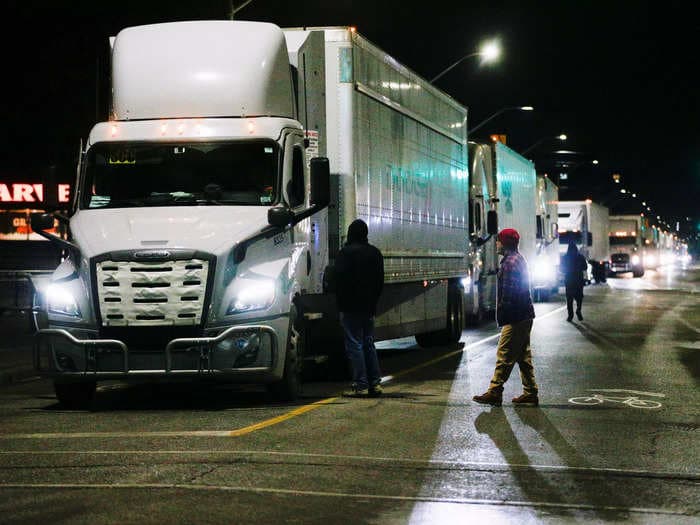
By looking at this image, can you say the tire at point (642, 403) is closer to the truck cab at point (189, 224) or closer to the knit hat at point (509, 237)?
the knit hat at point (509, 237)

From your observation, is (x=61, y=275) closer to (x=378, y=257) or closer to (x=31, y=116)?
(x=378, y=257)

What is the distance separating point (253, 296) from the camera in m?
11.4

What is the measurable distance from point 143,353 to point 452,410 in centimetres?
292

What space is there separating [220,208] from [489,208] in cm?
1589

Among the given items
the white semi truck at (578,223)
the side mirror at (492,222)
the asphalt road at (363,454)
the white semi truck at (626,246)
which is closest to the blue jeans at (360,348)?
the asphalt road at (363,454)

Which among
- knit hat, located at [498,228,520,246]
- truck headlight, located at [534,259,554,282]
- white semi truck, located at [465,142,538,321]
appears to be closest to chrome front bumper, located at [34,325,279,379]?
knit hat, located at [498,228,520,246]

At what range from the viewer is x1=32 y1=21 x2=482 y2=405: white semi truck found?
441 inches

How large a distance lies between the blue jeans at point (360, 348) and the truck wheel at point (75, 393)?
2598 millimetres

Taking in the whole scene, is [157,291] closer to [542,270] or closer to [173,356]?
[173,356]

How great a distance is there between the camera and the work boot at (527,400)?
477 inches

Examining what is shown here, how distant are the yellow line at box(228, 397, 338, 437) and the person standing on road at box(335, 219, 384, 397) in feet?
1.41

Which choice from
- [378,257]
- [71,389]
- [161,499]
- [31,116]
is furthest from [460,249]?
[31,116]

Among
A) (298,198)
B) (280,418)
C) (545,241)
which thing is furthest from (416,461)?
(545,241)

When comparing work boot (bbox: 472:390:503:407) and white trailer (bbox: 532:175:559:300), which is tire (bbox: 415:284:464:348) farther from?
white trailer (bbox: 532:175:559:300)
